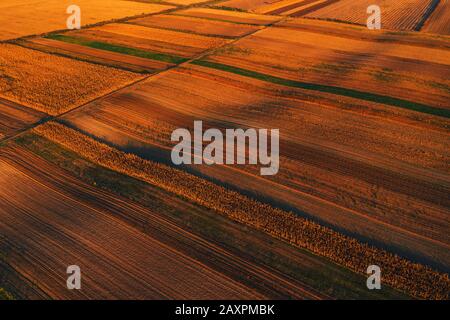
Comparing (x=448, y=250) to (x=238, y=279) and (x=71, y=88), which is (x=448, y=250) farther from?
(x=71, y=88)

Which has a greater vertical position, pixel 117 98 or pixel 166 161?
pixel 117 98

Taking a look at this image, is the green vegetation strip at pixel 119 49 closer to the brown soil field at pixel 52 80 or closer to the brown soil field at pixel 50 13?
the brown soil field at pixel 52 80

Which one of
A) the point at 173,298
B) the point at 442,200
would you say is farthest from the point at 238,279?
the point at 442,200

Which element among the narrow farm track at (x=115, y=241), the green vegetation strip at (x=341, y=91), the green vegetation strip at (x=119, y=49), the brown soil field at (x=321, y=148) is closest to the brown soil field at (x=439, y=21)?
the green vegetation strip at (x=341, y=91)

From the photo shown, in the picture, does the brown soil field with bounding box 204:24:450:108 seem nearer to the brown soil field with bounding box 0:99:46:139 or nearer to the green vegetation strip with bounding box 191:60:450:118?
the green vegetation strip with bounding box 191:60:450:118

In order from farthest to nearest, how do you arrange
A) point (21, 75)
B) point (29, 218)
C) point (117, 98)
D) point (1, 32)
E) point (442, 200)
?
point (1, 32), point (21, 75), point (117, 98), point (442, 200), point (29, 218)

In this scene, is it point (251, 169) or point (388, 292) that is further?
point (251, 169)
